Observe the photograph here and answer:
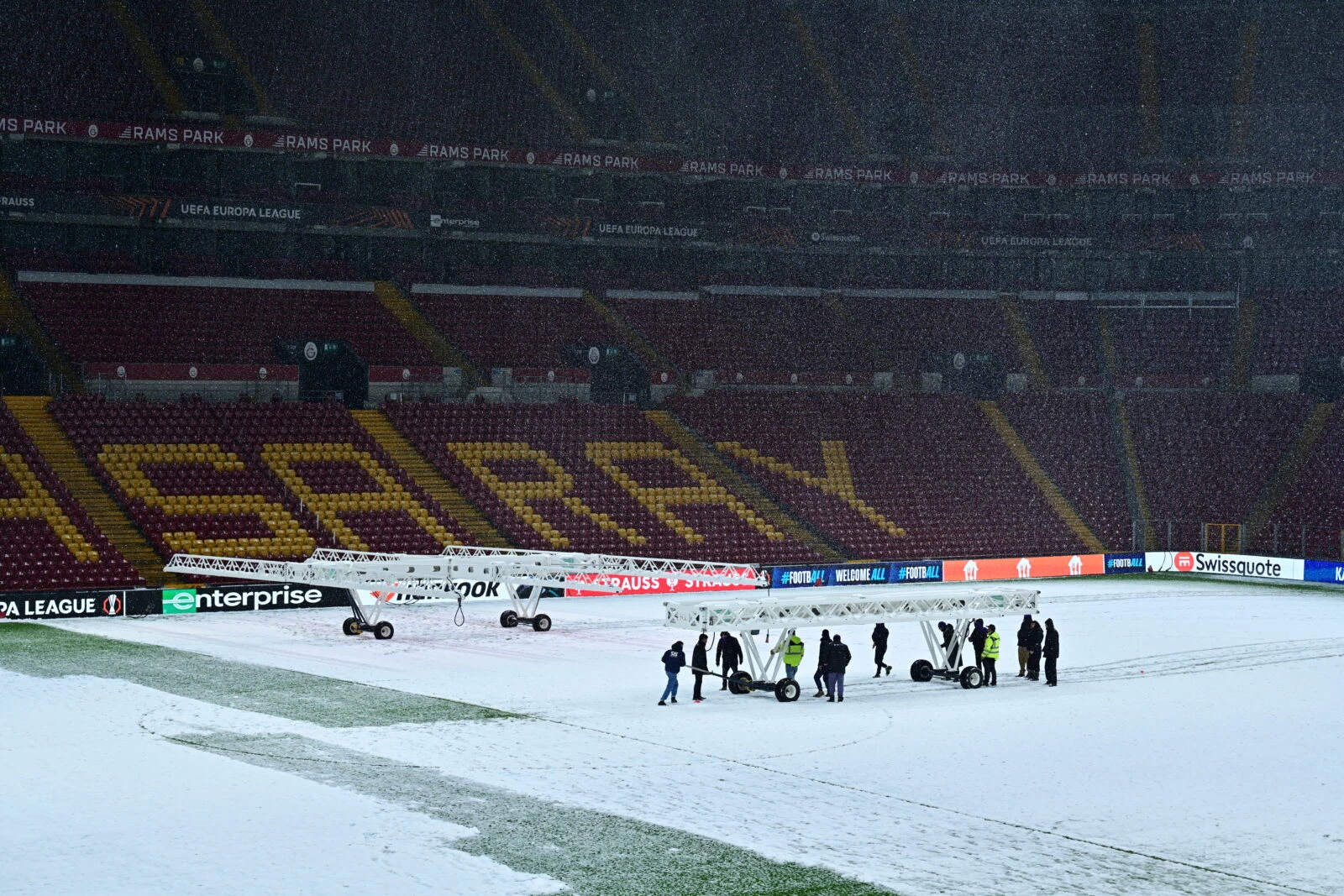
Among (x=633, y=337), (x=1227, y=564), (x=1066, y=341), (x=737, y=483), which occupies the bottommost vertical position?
(x=1227, y=564)

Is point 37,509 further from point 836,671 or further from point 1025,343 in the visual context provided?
point 1025,343

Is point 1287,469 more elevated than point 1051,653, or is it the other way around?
point 1287,469

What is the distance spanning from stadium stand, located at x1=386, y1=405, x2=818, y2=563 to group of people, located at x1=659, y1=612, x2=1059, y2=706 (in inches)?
898

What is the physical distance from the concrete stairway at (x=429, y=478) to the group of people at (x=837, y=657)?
72.2 ft

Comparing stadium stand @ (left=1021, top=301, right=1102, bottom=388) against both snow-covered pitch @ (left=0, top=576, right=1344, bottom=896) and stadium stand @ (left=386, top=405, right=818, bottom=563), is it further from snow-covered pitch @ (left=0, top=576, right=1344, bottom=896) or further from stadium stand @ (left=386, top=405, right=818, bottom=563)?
snow-covered pitch @ (left=0, top=576, right=1344, bottom=896)

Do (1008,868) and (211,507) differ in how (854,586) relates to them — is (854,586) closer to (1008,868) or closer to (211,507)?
(211,507)

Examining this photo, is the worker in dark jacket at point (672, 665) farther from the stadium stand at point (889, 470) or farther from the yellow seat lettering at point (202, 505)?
the stadium stand at point (889, 470)

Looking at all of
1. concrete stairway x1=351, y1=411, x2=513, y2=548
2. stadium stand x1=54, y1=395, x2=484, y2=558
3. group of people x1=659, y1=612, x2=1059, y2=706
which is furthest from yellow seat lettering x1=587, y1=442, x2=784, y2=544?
group of people x1=659, y1=612, x2=1059, y2=706

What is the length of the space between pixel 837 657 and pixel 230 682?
11817mm

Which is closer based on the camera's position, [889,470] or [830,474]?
[830,474]

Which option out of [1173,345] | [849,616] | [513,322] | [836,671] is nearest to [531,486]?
[513,322]

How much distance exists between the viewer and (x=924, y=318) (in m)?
73.0

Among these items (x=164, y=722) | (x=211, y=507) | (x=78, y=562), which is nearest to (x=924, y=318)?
(x=211, y=507)

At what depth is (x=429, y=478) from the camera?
185 feet
